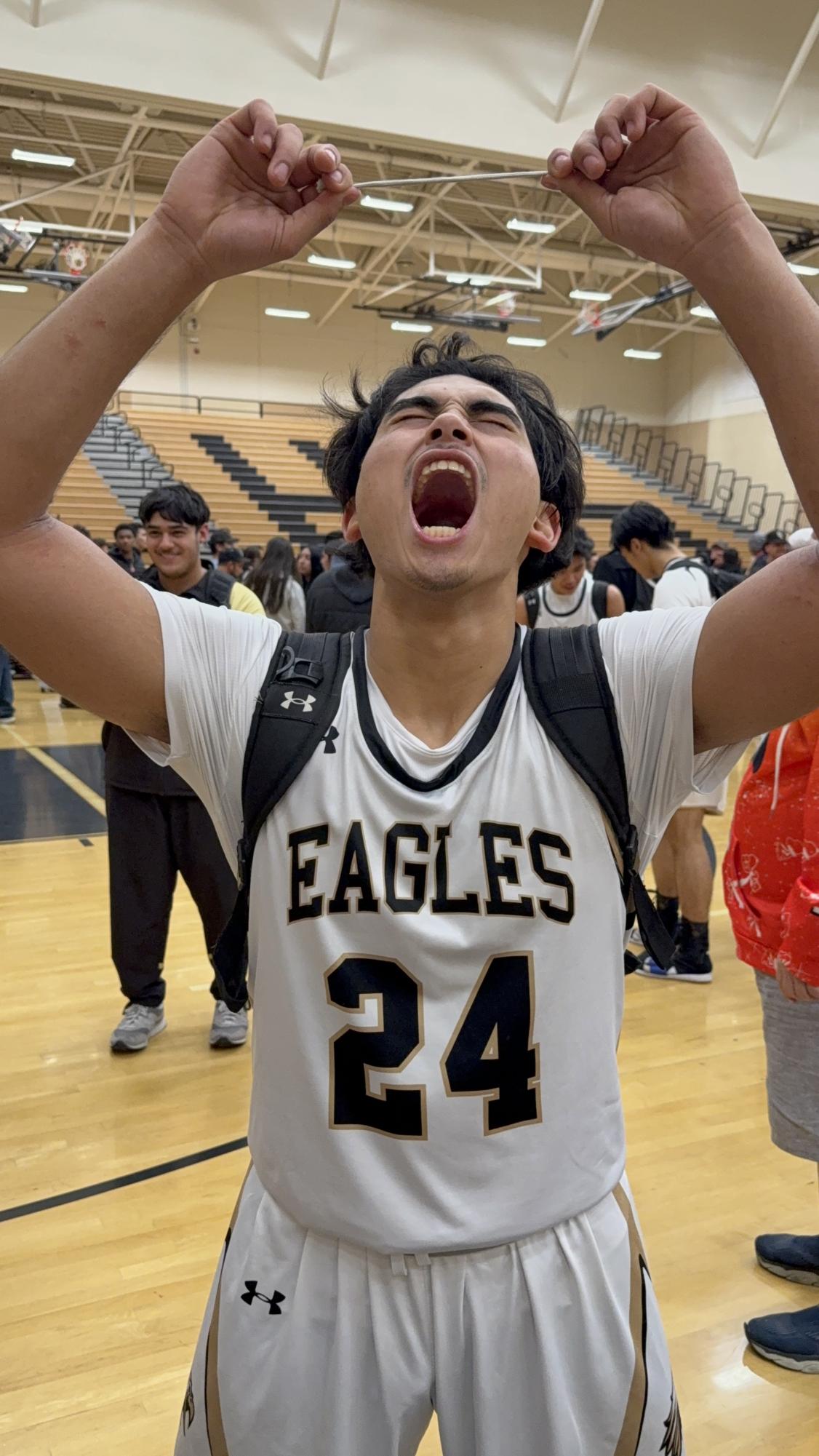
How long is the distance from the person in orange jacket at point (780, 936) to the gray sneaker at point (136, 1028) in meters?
2.23

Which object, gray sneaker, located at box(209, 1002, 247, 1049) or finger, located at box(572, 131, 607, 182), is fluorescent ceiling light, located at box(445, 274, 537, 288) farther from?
finger, located at box(572, 131, 607, 182)

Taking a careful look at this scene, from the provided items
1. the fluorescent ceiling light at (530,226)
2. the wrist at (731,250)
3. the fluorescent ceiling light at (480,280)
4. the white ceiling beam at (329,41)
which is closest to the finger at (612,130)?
the wrist at (731,250)

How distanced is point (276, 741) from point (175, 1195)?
2179 mm

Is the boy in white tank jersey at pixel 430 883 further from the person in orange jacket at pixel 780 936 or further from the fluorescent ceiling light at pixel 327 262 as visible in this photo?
the fluorescent ceiling light at pixel 327 262

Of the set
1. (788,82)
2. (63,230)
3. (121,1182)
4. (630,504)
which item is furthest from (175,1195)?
(630,504)

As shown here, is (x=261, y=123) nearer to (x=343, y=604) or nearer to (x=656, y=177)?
(x=656, y=177)

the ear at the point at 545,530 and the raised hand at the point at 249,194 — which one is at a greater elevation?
the raised hand at the point at 249,194

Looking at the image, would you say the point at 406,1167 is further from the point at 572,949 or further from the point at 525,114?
the point at 525,114

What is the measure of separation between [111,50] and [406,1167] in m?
7.69

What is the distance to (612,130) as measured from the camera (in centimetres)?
122

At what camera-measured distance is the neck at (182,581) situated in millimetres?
3770

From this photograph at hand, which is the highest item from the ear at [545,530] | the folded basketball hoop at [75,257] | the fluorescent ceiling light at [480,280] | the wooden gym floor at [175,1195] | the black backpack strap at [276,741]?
the fluorescent ceiling light at [480,280]

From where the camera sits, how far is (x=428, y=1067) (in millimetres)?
1221

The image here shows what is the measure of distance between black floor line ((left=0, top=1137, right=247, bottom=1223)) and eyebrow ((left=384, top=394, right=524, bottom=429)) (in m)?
2.45
